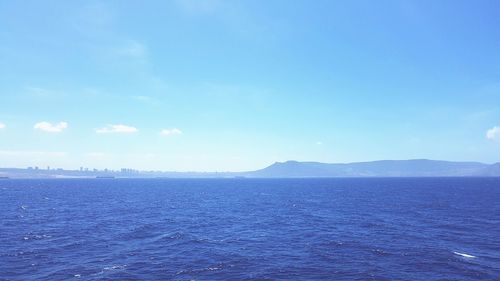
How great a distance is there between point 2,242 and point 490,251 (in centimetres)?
9219

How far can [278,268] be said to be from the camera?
49.7 metres

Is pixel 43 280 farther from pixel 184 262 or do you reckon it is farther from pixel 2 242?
pixel 2 242

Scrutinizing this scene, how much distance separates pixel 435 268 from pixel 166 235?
52907 mm

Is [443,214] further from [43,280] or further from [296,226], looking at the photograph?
[43,280]

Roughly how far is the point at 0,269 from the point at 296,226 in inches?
2424

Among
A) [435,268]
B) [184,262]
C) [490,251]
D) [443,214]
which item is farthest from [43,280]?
[443,214]

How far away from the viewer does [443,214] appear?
10475cm

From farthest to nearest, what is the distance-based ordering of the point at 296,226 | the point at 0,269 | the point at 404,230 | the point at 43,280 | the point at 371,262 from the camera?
the point at 296,226, the point at 404,230, the point at 371,262, the point at 0,269, the point at 43,280

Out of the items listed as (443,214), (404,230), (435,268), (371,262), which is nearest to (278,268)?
(371,262)

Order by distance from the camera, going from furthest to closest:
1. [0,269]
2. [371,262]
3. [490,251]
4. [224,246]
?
[224,246]
[490,251]
[371,262]
[0,269]

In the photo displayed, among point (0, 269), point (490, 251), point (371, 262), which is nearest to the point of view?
point (0, 269)

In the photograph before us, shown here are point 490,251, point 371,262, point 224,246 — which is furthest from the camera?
point 224,246

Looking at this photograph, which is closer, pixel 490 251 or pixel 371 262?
pixel 371 262

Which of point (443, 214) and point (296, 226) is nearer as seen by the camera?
point (296, 226)
